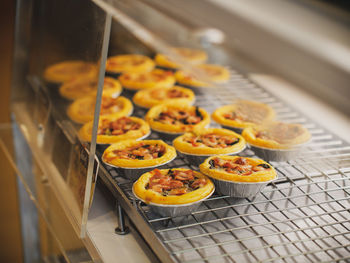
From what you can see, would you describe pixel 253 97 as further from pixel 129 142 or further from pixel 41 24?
pixel 41 24

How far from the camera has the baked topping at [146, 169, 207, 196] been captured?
167 cm

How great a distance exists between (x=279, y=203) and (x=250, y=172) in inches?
6.3

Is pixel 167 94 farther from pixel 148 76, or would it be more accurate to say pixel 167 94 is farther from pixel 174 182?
pixel 174 182

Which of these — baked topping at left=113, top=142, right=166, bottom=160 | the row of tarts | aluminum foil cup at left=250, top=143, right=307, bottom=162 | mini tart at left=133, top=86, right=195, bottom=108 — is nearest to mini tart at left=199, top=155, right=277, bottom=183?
the row of tarts

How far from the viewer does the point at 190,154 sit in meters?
1.98

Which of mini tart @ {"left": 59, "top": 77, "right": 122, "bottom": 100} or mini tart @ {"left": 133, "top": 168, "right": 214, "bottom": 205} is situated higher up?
mini tart @ {"left": 59, "top": 77, "right": 122, "bottom": 100}

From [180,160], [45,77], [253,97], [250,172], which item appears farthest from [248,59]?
[45,77]

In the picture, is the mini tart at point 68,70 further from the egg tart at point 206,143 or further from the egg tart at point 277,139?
the egg tart at point 277,139

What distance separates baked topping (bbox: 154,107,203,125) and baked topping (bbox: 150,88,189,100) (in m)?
0.23

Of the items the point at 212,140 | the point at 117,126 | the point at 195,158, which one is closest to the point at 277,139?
the point at 212,140

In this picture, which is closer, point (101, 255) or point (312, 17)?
point (312, 17)

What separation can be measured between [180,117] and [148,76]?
0.69 meters

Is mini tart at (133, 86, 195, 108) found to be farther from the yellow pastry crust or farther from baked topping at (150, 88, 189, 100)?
the yellow pastry crust

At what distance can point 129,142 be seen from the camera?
81.0 inches
